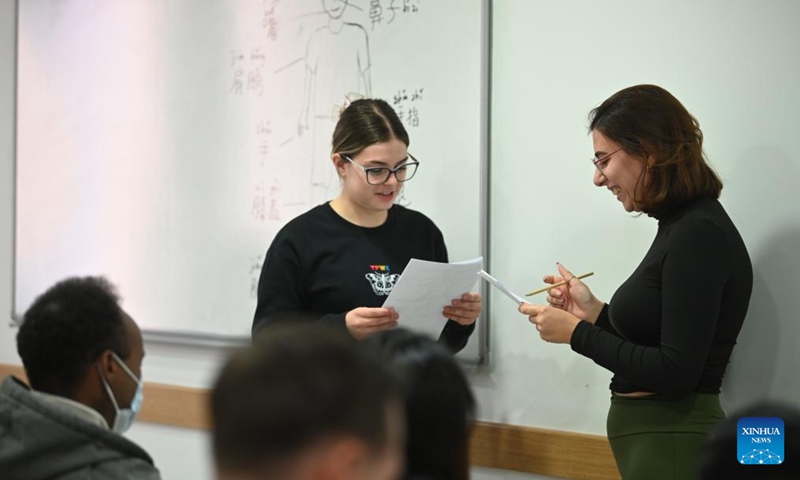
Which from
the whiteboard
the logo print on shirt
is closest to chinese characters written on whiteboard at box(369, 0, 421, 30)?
the whiteboard

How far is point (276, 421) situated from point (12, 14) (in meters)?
3.70

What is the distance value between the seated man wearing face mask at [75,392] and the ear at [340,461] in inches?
33.3

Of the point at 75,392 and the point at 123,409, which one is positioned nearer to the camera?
the point at 75,392

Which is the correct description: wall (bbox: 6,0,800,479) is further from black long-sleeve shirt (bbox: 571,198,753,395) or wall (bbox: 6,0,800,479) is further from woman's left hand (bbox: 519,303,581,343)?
woman's left hand (bbox: 519,303,581,343)

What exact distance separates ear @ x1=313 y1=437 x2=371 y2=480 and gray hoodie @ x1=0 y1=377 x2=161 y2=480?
85cm

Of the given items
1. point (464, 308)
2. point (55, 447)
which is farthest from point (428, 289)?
point (55, 447)

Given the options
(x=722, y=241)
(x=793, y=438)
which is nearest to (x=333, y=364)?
(x=793, y=438)

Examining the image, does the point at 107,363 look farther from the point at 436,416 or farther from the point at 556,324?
the point at 556,324

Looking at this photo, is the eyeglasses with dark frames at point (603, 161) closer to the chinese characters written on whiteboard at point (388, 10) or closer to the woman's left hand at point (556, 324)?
the woman's left hand at point (556, 324)

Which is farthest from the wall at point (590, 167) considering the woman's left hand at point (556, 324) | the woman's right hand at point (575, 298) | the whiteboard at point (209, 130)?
the woman's left hand at point (556, 324)

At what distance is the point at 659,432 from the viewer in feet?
6.43

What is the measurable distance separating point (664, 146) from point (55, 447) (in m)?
1.43

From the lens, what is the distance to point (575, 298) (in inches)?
88.8

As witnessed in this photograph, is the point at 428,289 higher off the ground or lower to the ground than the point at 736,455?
higher
